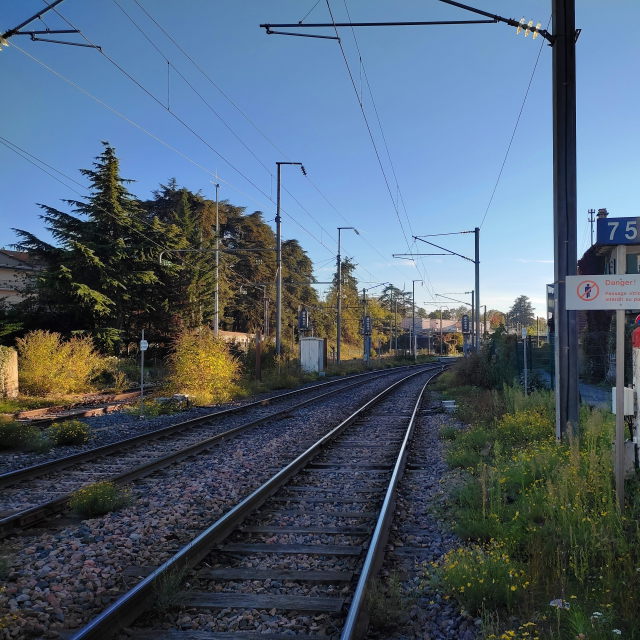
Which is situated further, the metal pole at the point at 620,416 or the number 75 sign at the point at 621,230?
the number 75 sign at the point at 621,230

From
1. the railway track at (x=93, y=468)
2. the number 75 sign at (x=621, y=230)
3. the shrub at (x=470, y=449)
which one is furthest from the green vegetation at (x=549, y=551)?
the railway track at (x=93, y=468)

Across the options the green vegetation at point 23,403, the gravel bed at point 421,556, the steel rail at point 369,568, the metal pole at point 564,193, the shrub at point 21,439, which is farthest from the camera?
the green vegetation at point 23,403

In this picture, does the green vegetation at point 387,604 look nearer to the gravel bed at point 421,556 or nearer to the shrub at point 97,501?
the gravel bed at point 421,556

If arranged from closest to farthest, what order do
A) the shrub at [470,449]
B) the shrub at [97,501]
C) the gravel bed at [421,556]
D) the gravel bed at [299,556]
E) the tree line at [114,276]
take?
1. the gravel bed at [421,556]
2. the gravel bed at [299,556]
3. the shrub at [97,501]
4. the shrub at [470,449]
5. the tree line at [114,276]

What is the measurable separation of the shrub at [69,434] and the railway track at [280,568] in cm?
528

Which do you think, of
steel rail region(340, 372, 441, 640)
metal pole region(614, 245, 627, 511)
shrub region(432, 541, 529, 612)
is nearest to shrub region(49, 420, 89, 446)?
Result: steel rail region(340, 372, 441, 640)

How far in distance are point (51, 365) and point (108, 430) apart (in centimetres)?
949

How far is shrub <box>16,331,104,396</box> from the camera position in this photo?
20719 millimetres

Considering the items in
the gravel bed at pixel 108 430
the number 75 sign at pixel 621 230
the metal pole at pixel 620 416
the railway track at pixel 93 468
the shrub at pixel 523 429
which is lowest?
the gravel bed at pixel 108 430

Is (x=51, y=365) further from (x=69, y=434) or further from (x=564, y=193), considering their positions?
(x=564, y=193)

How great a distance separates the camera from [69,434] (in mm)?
11406

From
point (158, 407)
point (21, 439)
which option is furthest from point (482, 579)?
point (158, 407)

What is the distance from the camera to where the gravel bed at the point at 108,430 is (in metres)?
10.0

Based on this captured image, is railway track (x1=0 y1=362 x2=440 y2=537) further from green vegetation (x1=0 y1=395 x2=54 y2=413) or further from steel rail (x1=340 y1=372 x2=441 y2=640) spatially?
green vegetation (x1=0 y1=395 x2=54 y2=413)
